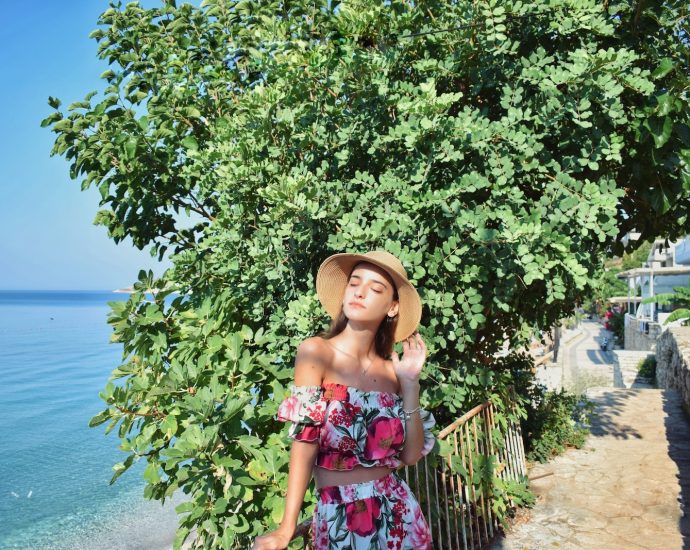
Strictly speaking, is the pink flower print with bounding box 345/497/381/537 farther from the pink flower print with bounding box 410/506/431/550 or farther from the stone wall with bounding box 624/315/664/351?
the stone wall with bounding box 624/315/664/351

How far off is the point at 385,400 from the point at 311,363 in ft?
1.14

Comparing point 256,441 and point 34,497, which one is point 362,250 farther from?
point 34,497

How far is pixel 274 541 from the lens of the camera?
1.81 m

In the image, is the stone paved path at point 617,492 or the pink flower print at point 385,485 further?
the stone paved path at point 617,492

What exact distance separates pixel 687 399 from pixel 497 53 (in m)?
8.66

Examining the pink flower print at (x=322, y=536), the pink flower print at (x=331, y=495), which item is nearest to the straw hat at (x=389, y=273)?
the pink flower print at (x=331, y=495)

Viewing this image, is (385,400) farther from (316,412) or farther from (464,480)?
(464,480)

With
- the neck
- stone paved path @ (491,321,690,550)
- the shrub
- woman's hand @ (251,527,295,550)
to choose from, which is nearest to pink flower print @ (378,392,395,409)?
the neck

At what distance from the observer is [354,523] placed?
2.03 m

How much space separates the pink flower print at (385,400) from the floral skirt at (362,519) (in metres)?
0.28

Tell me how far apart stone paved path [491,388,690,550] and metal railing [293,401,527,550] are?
436mm

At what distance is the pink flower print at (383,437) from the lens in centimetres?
205

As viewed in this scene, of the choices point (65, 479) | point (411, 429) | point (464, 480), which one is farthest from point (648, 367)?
point (411, 429)

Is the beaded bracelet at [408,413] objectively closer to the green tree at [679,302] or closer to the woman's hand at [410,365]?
the woman's hand at [410,365]
